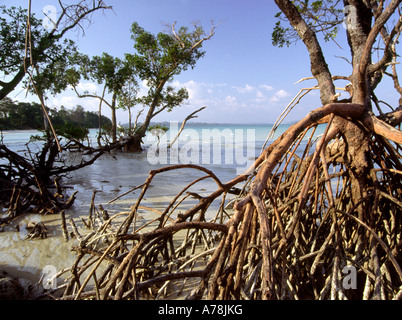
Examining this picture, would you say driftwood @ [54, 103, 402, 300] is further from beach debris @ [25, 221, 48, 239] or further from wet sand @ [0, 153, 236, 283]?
beach debris @ [25, 221, 48, 239]

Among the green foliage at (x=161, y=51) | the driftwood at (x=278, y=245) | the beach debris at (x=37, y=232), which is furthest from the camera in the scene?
the green foliage at (x=161, y=51)

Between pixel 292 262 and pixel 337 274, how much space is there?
17.2 inches

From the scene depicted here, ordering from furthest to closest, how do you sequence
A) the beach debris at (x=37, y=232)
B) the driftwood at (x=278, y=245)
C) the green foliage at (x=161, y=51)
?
the green foliage at (x=161, y=51), the beach debris at (x=37, y=232), the driftwood at (x=278, y=245)

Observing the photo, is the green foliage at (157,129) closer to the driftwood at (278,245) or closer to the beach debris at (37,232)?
the beach debris at (37,232)

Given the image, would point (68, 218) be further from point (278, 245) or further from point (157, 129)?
point (157, 129)

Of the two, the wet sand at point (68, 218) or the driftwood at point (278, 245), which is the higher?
the driftwood at point (278, 245)

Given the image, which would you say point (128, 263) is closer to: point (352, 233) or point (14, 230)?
point (352, 233)

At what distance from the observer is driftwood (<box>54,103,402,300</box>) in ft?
3.14

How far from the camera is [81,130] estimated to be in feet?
36.6

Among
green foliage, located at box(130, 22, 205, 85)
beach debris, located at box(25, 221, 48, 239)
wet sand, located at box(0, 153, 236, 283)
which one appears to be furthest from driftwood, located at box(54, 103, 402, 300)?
green foliage, located at box(130, 22, 205, 85)

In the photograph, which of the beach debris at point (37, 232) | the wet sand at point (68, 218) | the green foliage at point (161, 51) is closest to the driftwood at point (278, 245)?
the wet sand at point (68, 218)

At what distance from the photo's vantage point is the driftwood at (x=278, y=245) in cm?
96
